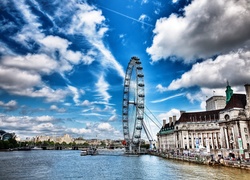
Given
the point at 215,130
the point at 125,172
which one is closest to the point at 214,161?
the point at 125,172

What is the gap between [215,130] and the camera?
83375mm

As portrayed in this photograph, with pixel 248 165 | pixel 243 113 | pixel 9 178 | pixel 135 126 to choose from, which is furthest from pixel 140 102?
pixel 9 178

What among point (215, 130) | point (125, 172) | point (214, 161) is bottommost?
point (125, 172)

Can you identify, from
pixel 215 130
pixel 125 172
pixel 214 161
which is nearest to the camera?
pixel 125 172

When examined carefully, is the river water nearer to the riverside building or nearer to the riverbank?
the riverbank

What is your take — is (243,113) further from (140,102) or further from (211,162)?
(140,102)

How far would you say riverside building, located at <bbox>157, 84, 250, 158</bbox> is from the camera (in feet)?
192

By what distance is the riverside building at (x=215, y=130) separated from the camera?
58.6 metres

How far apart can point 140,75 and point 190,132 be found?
94.2ft

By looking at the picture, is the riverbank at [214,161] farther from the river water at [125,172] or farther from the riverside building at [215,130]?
the riverside building at [215,130]

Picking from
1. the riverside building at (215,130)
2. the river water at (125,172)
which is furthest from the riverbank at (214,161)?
the riverside building at (215,130)

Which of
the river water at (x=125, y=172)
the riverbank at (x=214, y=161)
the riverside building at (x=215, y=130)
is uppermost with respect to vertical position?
the riverside building at (x=215, y=130)

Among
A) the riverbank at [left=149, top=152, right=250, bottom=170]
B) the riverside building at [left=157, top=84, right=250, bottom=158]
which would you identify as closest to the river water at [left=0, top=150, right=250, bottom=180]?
the riverbank at [left=149, top=152, right=250, bottom=170]

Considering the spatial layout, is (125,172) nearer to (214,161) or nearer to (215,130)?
(214,161)
